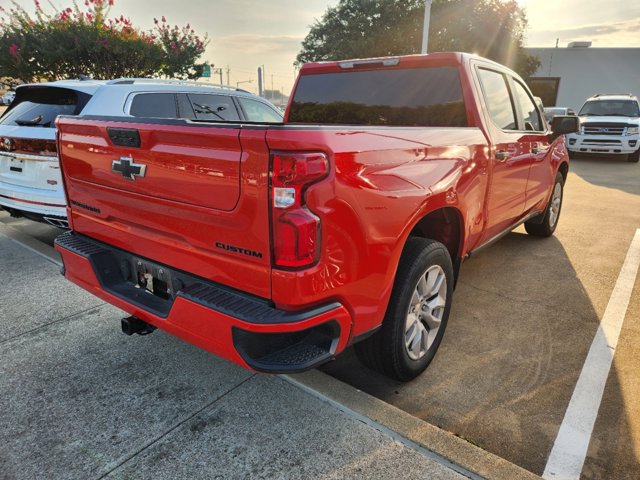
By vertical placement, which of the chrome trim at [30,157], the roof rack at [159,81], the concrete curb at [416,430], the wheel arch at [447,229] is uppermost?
the roof rack at [159,81]

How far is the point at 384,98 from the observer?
3.62 meters

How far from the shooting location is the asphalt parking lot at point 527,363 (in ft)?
7.70

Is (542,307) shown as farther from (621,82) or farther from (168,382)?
(621,82)

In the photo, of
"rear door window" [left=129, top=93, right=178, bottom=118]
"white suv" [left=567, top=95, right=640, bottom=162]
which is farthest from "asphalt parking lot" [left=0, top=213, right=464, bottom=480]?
"white suv" [left=567, top=95, right=640, bottom=162]

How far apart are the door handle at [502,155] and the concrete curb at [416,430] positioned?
1997 millimetres

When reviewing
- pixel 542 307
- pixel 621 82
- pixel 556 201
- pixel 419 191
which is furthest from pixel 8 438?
pixel 621 82

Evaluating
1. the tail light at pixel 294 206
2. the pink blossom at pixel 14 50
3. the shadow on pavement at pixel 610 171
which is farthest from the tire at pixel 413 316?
the pink blossom at pixel 14 50

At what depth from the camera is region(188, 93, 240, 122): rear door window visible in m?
5.46

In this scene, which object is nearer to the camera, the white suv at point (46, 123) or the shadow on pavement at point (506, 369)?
the shadow on pavement at point (506, 369)

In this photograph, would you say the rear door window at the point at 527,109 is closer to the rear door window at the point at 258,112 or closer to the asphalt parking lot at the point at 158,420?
the rear door window at the point at 258,112

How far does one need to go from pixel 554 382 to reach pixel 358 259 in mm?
1680

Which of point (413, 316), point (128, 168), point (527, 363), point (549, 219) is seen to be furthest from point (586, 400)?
point (549, 219)

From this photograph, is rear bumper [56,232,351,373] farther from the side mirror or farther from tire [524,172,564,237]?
tire [524,172,564,237]

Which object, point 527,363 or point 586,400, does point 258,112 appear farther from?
point 586,400
